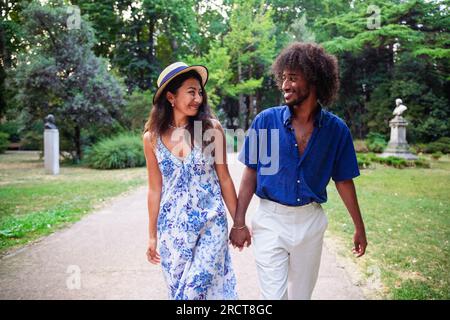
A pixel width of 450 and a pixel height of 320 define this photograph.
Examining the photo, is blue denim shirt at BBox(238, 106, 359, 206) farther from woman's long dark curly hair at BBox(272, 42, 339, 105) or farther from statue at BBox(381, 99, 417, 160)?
statue at BBox(381, 99, 417, 160)

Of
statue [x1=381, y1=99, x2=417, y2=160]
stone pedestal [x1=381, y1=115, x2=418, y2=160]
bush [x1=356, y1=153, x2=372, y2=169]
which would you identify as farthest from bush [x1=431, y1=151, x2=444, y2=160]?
stone pedestal [x1=381, y1=115, x2=418, y2=160]

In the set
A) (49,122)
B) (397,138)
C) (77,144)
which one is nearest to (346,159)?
(49,122)

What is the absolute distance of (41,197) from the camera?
25.4 ft

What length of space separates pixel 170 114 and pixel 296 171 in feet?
2.79

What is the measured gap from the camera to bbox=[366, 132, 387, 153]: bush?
48.8 ft

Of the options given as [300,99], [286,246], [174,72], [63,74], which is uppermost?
[63,74]

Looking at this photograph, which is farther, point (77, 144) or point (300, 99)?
point (77, 144)

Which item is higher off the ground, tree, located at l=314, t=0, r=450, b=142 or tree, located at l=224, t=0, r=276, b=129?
tree, located at l=224, t=0, r=276, b=129

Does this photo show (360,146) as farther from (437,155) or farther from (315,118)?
(315,118)

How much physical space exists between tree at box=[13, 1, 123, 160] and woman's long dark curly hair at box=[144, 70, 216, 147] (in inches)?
473

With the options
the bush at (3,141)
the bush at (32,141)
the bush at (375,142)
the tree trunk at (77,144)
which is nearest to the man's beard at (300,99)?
the bush at (3,141)

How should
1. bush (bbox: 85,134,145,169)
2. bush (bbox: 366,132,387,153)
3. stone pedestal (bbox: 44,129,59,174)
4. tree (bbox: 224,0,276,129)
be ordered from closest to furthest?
tree (bbox: 224,0,276,129)
stone pedestal (bbox: 44,129,59,174)
bush (bbox: 85,134,145,169)
bush (bbox: 366,132,387,153)

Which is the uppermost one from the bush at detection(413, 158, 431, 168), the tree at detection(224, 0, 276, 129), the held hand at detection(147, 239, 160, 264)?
the tree at detection(224, 0, 276, 129)

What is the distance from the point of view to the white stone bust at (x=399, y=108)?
43.5 ft
